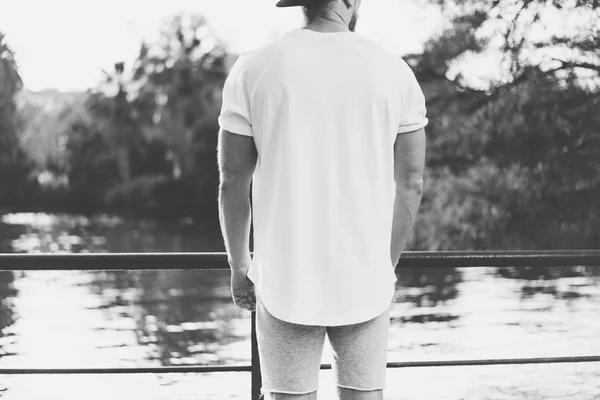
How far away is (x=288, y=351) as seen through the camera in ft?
4.88

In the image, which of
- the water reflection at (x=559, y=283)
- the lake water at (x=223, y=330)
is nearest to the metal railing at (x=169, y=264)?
the lake water at (x=223, y=330)

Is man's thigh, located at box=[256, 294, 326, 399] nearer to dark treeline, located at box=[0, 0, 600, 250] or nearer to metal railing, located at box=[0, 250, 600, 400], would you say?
metal railing, located at box=[0, 250, 600, 400]

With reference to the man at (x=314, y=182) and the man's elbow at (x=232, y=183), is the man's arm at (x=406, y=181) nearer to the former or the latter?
the man at (x=314, y=182)

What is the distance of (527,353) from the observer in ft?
64.9

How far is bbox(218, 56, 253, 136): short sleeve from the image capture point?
4.79 ft

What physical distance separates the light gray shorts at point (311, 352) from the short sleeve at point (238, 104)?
0.29m

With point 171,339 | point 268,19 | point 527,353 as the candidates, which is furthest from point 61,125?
point 527,353

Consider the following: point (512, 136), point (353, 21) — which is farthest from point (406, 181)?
point (512, 136)

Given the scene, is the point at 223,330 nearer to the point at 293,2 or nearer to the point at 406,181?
the point at 406,181

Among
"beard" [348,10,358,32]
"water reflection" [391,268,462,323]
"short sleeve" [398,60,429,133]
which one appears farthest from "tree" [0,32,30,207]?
"short sleeve" [398,60,429,133]

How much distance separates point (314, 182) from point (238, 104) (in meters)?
0.18

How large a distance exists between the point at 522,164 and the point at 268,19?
102 feet

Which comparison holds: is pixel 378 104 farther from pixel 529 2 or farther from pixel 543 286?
pixel 543 286

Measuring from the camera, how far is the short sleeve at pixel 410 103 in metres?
1.51
